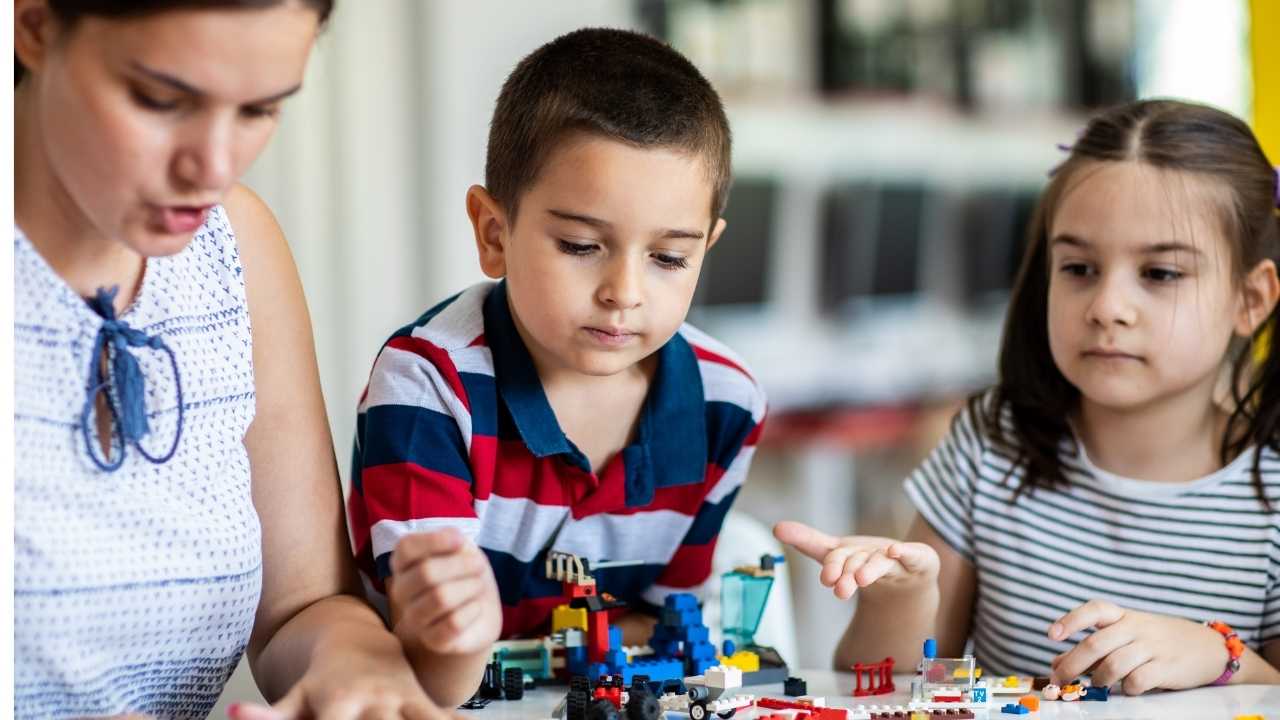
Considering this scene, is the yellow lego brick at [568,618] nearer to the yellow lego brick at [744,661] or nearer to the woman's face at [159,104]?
the yellow lego brick at [744,661]

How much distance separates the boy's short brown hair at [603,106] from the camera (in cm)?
101

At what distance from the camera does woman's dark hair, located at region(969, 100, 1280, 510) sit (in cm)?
124

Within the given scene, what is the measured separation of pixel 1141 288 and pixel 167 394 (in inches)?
33.2

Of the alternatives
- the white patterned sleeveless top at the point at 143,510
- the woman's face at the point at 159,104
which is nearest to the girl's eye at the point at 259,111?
the woman's face at the point at 159,104

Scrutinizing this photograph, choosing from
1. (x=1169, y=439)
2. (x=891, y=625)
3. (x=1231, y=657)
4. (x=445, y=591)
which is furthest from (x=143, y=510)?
(x=1169, y=439)

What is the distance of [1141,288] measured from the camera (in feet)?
3.95

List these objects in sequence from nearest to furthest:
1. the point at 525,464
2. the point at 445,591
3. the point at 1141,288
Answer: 1. the point at 445,591
2. the point at 525,464
3. the point at 1141,288

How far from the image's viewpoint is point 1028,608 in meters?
1.28

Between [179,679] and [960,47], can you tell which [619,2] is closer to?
[960,47]

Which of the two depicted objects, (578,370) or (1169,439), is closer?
(578,370)

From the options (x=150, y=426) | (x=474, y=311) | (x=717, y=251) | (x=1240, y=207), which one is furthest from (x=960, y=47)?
(x=150, y=426)

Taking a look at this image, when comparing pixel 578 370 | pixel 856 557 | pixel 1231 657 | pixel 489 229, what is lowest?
pixel 1231 657

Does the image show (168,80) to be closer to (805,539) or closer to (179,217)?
(179,217)

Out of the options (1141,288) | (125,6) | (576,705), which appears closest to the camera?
(125,6)
